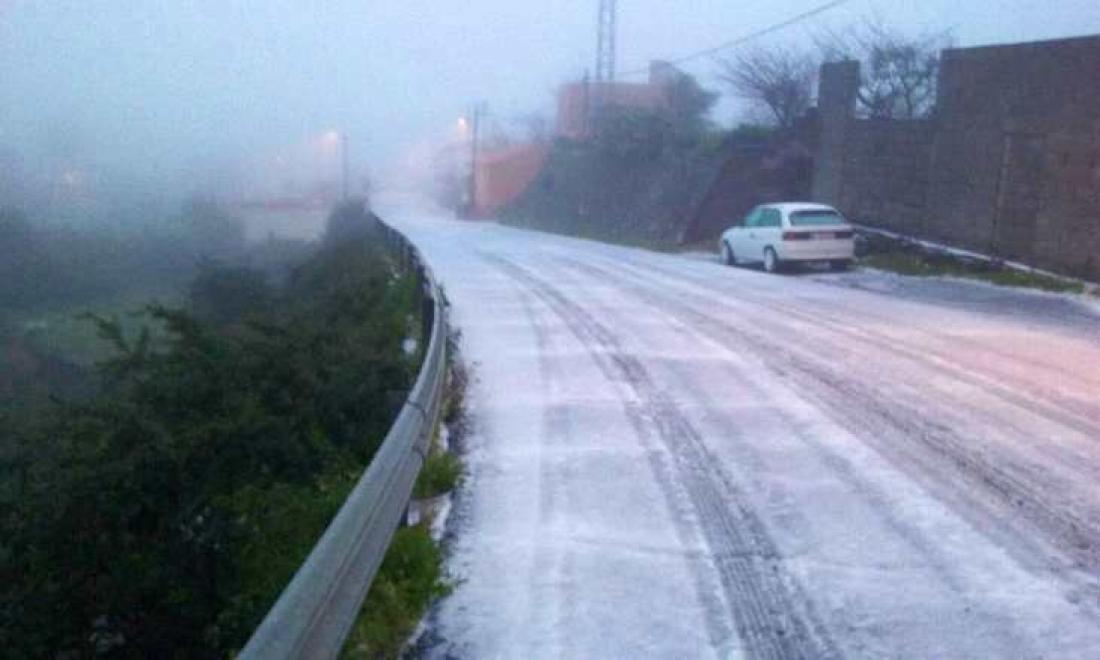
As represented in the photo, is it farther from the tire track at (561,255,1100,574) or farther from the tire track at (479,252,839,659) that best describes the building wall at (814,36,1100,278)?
the tire track at (479,252,839,659)

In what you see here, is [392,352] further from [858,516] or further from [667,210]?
[667,210]

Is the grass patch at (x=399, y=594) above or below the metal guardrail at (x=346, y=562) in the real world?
below

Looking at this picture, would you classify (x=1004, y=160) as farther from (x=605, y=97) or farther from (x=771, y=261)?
(x=605, y=97)

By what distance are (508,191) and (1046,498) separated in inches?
3127

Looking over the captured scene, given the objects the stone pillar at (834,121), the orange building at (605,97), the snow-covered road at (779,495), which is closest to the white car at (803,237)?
the stone pillar at (834,121)

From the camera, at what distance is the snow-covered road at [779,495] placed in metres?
5.64

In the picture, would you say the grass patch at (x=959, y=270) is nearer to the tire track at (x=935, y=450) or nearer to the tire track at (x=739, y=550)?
the tire track at (x=935, y=450)

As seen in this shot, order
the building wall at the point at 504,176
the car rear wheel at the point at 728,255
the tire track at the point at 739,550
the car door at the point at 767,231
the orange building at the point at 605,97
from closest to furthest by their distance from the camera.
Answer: the tire track at the point at 739,550 < the car door at the point at 767,231 < the car rear wheel at the point at 728,255 < the orange building at the point at 605,97 < the building wall at the point at 504,176

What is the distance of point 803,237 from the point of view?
2866 centimetres

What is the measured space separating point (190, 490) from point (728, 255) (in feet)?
85.2

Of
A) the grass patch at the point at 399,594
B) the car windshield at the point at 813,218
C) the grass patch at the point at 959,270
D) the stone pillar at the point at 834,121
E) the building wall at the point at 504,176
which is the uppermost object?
the stone pillar at the point at 834,121

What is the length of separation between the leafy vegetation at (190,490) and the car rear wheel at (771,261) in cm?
1939

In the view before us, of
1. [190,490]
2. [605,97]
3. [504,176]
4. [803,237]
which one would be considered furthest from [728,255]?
[504,176]

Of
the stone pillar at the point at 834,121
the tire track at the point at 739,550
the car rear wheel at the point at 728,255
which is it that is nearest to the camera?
the tire track at the point at 739,550
